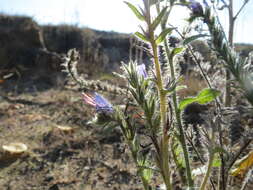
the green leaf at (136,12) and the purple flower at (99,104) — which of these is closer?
the green leaf at (136,12)

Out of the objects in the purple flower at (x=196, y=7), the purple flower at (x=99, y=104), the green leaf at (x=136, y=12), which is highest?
the purple flower at (x=196, y=7)

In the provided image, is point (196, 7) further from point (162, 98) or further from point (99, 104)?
point (99, 104)

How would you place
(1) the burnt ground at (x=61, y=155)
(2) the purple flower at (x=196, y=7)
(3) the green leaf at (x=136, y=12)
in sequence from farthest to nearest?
1. (1) the burnt ground at (x=61, y=155)
2. (2) the purple flower at (x=196, y=7)
3. (3) the green leaf at (x=136, y=12)

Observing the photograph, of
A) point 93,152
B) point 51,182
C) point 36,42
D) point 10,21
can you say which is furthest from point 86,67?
point 51,182

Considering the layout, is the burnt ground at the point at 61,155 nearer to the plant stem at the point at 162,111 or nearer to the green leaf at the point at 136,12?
the plant stem at the point at 162,111

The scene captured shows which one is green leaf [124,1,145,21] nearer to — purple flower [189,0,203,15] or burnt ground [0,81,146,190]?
purple flower [189,0,203,15]

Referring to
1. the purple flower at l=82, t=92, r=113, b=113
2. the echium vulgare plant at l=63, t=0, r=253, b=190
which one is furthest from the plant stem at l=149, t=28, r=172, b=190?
the purple flower at l=82, t=92, r=113, b=113

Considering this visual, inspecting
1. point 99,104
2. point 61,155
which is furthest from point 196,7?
point 61,155

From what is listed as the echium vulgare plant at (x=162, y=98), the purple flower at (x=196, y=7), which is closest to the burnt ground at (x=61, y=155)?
the echium vulgare plant at (x=162, y=98)
